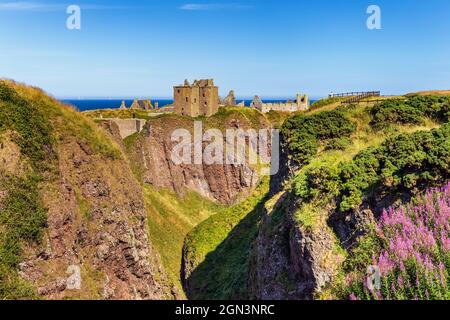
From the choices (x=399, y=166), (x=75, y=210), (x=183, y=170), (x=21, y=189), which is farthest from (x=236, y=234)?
(x=183, y=170)

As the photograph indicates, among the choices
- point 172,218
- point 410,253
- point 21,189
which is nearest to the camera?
point 410,253

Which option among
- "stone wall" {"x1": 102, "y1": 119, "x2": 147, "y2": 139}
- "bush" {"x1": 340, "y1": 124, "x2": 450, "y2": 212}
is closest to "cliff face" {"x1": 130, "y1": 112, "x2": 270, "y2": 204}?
"stone wall" {"x1": 102, "y1": 119, "x2": 147, "y2": 139}

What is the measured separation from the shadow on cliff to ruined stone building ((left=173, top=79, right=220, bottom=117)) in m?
33.7

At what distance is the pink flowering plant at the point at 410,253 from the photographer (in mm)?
13086

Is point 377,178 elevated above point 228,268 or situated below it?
above

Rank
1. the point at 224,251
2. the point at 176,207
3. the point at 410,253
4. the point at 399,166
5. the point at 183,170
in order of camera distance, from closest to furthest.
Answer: the point at 410,253 < the point at 399,166 < the point at 224,251 < the point at 176,207 < the point at 183,170

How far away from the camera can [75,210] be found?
81.5ft

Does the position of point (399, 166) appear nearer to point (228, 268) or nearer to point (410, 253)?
point (410, 253)

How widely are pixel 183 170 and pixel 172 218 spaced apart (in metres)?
15.6

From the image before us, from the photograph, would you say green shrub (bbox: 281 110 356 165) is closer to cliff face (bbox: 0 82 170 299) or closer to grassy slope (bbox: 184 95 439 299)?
grassy slope (bbox: 184 95 439 299)

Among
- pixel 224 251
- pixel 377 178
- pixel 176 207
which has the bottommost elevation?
pixel 176 207

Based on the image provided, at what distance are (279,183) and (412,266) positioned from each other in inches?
823

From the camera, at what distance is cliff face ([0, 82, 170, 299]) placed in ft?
71.2

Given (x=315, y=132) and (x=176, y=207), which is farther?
(x=176, y=207)
